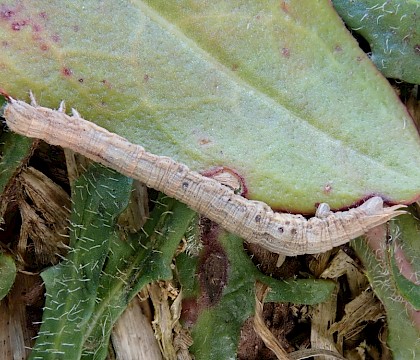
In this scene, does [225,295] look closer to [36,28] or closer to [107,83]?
[107,83]

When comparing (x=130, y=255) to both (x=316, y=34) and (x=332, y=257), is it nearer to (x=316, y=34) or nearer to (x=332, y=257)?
(x=332, y=257)

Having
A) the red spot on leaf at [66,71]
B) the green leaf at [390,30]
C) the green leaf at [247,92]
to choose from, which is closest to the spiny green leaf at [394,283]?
the green leaf at [247,92]

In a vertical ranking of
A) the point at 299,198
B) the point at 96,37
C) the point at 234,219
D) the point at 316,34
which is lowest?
the point at 234,219

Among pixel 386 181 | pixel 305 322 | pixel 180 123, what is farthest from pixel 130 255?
pixel 386 181

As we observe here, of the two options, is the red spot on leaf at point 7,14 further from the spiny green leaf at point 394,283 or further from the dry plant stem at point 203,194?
the spiny green leaf at point 394,283

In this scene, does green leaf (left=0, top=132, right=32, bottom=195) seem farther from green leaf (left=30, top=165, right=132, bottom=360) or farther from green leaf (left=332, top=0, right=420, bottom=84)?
green leaf (left=332, top=0, right=420, bottom=84)
